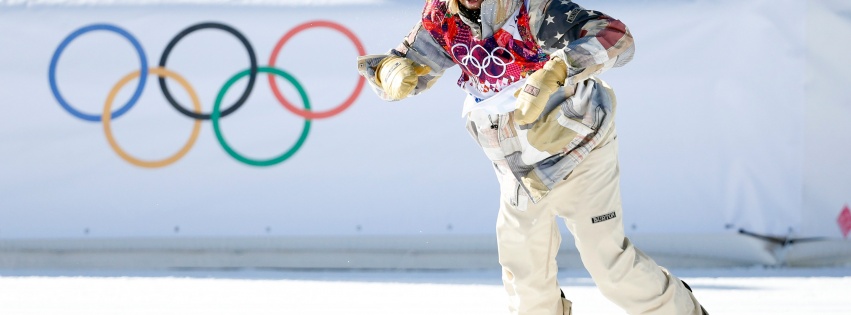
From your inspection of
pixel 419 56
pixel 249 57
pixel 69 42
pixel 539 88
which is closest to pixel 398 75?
pixel 419 56

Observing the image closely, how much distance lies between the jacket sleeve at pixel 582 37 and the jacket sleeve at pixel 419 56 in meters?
0.41

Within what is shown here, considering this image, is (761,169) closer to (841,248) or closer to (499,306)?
(841,248)

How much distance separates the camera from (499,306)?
476 centimetres

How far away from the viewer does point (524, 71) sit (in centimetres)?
346

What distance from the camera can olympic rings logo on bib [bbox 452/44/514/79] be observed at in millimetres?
3432

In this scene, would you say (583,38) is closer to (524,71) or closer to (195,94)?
(524,71)

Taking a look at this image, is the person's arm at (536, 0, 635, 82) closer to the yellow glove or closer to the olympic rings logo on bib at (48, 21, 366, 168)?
the yellow glove

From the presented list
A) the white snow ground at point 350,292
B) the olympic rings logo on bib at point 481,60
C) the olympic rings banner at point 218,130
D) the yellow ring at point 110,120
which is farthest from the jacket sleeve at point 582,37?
the yellow ring at point 110,120

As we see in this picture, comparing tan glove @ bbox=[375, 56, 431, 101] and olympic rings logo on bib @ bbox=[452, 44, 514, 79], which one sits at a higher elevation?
tan glove @ bbox=[375, 56, 431, 101]

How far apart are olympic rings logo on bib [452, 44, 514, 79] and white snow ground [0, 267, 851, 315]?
137 centimetres

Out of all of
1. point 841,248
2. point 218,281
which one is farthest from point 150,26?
point 841,248

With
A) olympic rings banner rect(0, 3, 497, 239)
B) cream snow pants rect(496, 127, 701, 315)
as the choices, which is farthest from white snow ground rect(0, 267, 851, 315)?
cream snow pants rect(496, 127, 701, 315)

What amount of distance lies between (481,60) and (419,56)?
247 millimetres

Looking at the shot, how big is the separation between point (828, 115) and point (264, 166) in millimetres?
2509
